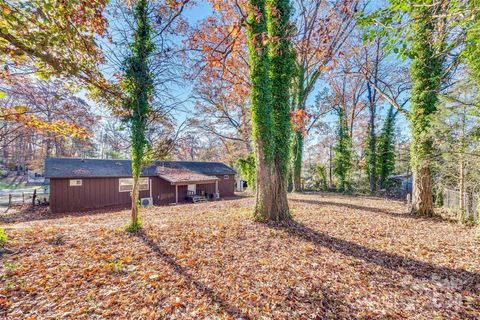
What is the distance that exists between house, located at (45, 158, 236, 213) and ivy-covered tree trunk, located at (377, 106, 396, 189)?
16996 millimetres

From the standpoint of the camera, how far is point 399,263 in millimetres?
3781

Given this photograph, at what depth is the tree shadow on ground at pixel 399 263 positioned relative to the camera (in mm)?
3305

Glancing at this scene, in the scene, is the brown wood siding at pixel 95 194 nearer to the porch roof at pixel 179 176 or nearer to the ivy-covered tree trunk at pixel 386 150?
the porch roof at pixel 179 176

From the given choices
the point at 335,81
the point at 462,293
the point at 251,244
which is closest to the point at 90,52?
the point at 251,244

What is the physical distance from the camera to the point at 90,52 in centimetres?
430

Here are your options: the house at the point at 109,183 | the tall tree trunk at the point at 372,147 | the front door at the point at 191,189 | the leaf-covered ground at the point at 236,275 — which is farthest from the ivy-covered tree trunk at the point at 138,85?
the tall tree trunk at the point at 372,147

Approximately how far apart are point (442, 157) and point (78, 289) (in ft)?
34.3

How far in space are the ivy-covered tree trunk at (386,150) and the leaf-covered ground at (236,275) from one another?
1685 centimetres

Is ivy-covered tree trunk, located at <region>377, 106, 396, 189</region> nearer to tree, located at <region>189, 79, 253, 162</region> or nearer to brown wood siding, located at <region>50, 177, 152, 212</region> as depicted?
tree, located at <region>189, 79, 253, 162</region>

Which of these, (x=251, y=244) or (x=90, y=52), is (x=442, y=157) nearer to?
(x=251, y=244)

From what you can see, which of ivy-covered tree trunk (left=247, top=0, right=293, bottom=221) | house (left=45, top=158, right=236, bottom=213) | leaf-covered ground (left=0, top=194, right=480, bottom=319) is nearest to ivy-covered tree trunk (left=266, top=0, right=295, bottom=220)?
ivy-covered tree trunk (left=247, top=0, right=293, bottom=221)

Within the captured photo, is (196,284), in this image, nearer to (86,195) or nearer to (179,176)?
(179,176)

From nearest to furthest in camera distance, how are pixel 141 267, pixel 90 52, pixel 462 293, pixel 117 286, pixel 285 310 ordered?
pixel 285 310 < pixel 117 286 < pixel 462 293 < pixel 141 267 < pixel 90 52

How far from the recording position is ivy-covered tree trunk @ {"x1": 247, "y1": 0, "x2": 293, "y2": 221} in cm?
569
